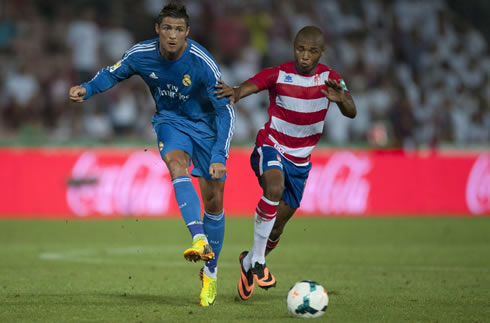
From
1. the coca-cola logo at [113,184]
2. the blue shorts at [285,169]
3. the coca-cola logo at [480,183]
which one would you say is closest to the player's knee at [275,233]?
the blue shorts at [285,169]

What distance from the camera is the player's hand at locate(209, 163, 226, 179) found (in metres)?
6.55

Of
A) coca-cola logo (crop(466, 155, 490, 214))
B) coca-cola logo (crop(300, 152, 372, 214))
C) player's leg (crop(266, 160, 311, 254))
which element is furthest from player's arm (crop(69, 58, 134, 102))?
coca-cola logo (crop(466, 155, 490, 214))

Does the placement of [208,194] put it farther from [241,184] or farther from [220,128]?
[241,184]

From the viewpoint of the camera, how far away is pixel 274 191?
7.23 m

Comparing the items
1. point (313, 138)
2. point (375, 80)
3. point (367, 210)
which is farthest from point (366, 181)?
point (313, 138)

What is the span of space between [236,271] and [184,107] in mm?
3033

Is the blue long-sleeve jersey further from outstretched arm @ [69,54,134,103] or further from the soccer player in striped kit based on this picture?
the soccer player in striped kit

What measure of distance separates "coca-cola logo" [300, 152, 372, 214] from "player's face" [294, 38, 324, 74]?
373 inches

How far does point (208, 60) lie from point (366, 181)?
11.0 metres

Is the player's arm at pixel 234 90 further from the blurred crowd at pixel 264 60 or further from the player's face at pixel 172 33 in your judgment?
the blurred crowd at pixel 264 60

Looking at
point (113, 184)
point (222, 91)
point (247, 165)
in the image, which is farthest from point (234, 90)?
point (247, 165)

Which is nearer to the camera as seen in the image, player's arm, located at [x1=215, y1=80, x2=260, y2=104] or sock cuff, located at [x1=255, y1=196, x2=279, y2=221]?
player's arm, located at [x1=215, y1=80, x2=260, y2=104]

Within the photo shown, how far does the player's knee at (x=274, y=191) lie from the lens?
23.7ft

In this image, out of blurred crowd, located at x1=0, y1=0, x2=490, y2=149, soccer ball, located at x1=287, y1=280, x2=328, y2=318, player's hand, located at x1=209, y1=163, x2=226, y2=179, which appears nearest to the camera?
soccer ball, located at x1=287, y1=280, x2=328, y2=318
